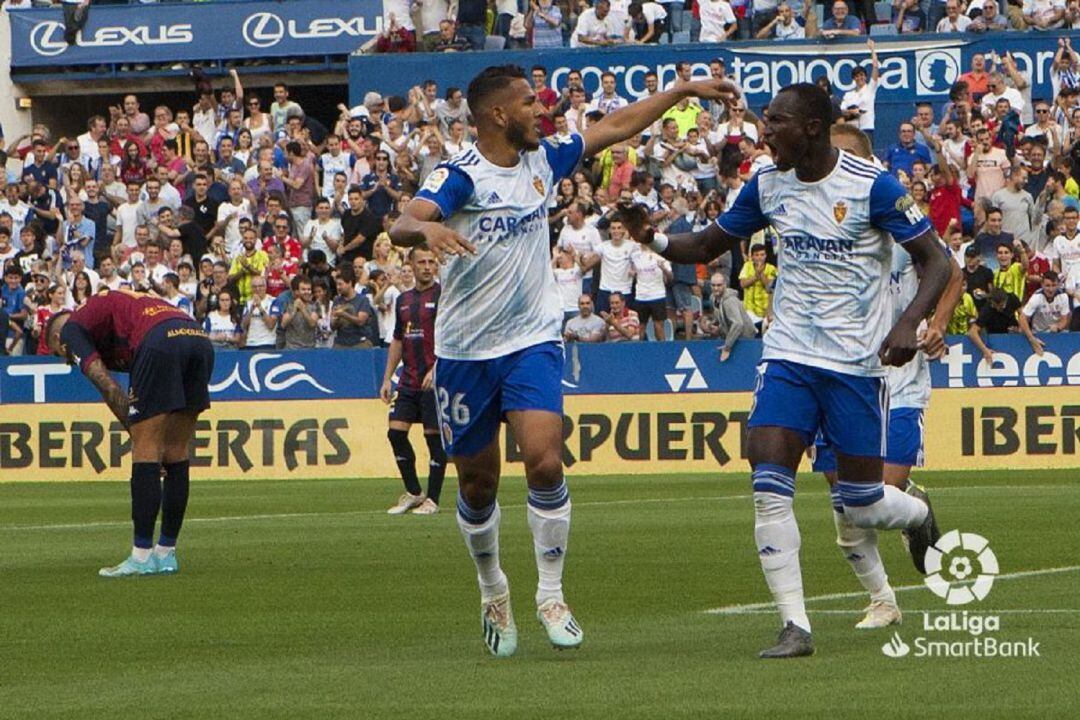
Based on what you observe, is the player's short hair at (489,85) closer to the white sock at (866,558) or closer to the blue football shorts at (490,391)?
the blue football shorts at (490,391)

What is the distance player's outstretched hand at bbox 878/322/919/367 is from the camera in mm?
8445

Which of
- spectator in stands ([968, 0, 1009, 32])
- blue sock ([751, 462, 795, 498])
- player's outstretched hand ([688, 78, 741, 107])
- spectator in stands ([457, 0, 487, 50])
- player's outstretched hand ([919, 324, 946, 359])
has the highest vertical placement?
spectator in stands ([457, 0, 487, 50])

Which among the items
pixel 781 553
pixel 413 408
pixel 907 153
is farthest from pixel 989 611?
pixel 907 153

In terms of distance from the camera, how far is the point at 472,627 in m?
10.0

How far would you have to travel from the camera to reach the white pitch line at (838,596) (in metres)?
10.4

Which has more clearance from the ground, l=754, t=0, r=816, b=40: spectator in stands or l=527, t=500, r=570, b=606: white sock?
l=754, t=0, r=816, b=40: spectator in stands

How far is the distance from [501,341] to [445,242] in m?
0.95

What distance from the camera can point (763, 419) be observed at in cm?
877

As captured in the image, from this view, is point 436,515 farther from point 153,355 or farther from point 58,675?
point 58,675

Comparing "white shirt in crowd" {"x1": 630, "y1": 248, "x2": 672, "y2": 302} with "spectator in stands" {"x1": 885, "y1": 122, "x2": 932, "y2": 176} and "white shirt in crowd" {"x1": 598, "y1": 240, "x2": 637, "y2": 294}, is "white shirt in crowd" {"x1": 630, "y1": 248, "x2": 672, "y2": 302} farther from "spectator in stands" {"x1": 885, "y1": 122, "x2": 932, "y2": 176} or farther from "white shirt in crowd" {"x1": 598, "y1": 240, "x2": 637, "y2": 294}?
"spectator in stands" {"x1": 885, "y1": 122, "x2": 932, "y2": 176}

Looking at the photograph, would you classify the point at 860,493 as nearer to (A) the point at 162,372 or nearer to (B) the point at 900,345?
(B) the point at 900,345

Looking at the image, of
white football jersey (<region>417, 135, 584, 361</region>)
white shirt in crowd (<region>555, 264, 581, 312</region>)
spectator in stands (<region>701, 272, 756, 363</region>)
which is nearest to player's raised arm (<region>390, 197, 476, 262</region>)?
white football jersey (<region>417, 135, 584, 361</region>)

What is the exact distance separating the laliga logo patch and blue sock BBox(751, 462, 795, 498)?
206 cm

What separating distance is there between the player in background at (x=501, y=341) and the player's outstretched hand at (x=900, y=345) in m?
1.42
